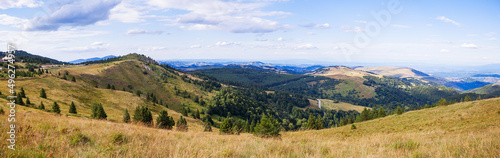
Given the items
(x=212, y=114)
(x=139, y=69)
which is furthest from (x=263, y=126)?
(x=139, y=69)

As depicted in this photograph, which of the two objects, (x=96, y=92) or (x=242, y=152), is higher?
(x=242, y=152)

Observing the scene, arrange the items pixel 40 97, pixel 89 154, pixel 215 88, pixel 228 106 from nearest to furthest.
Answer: pixel 89 154 → pixel 40 97 → pixel 228 106 → pixel 215 88

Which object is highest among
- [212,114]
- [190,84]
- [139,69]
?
[139,69]

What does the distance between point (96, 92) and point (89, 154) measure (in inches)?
3692

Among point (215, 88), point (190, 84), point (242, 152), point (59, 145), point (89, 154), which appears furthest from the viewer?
point (215, 88)

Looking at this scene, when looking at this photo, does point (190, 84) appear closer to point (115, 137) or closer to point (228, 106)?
point (228, 106)

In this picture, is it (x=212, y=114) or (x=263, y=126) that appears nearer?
(x=263, y=126)

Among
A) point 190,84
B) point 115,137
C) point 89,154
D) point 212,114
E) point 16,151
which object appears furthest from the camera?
point 190,84

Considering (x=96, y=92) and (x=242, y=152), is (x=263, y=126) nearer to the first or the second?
(x=242, y=152)

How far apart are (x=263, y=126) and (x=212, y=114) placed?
9762 centimetres

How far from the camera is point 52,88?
65812 millimetres

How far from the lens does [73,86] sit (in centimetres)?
7556

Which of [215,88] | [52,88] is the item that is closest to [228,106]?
[215,88]

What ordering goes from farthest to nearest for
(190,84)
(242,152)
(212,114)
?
(190,84), (212,114), (242,152)
